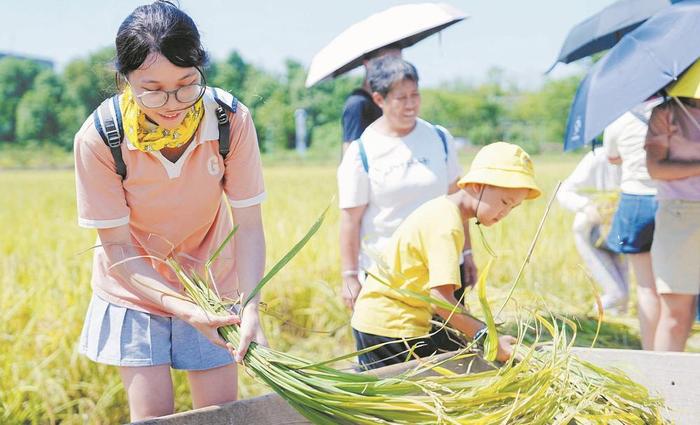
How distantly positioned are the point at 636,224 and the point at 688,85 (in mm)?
995

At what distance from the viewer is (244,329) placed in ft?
6.13

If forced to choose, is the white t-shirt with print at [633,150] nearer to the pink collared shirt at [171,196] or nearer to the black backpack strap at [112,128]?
the pink collared shirt at [171,196]

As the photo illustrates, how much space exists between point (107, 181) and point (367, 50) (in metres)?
1.88

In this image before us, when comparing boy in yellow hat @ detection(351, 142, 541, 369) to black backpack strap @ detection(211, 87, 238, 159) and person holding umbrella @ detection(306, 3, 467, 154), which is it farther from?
person holding umbrella @ detection(306, 3, 467, 154)

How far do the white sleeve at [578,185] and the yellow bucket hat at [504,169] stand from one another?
2.63 m

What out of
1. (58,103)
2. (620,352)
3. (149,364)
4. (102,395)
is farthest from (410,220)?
(58,103)

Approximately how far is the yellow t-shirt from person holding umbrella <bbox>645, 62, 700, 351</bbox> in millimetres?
1167

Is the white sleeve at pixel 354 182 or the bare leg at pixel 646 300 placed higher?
the white sleeve at pixel 354 182

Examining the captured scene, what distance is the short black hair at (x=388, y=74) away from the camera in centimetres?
314

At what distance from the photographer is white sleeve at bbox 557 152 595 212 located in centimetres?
484

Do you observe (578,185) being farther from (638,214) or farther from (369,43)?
(369,43)

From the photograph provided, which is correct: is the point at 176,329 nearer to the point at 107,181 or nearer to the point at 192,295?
the point at 192,295

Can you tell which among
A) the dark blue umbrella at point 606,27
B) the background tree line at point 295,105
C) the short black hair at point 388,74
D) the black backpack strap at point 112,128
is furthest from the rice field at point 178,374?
the background tree line at point 295,105

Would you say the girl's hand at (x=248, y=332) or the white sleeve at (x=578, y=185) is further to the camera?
the white sleeve at (x=578, y=185)
